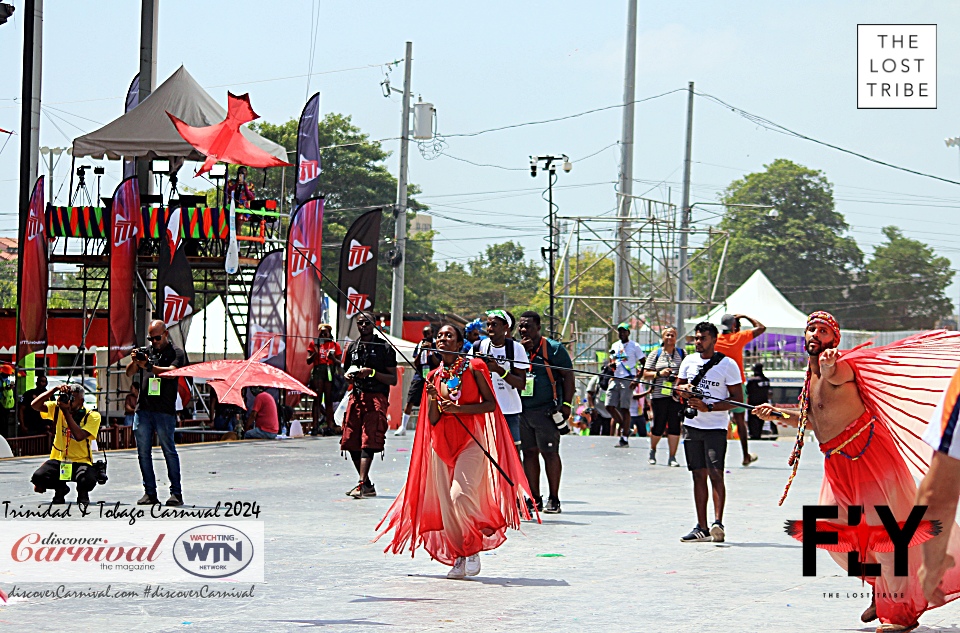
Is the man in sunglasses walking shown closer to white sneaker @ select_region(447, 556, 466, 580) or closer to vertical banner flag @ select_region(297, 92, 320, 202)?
white sneaker @ select_region(447, 556, 466, 580)

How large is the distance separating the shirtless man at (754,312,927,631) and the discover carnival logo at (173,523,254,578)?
3.62 meters

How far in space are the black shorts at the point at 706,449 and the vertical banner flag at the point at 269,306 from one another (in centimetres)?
1264

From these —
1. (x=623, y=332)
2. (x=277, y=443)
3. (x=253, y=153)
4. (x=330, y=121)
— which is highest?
(x=330, y=121)

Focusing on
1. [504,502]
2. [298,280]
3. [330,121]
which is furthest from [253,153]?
[330,121]

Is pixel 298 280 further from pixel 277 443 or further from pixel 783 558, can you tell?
pixel 783 558

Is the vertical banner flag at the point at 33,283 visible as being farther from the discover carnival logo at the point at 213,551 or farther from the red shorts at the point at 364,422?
the discover carnival logo at the point at 213,551

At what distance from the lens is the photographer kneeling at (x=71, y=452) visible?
11.2 meters

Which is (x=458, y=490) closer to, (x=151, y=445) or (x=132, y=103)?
(x=151, y=445)

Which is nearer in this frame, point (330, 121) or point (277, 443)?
point (277, 443)

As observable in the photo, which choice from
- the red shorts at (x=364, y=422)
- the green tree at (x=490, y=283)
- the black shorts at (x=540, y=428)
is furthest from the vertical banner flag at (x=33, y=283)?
the green tree at (x=490, y=283)

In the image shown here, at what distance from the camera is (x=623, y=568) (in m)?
8.45

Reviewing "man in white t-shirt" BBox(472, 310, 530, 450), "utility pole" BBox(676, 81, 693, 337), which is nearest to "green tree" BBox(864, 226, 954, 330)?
"utility pole" BBox(676, 81, 693, 337)

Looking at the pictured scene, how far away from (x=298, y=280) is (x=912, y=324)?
273 feet

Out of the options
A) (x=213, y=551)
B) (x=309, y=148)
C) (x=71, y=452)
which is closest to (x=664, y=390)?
(x=71, y=452)
